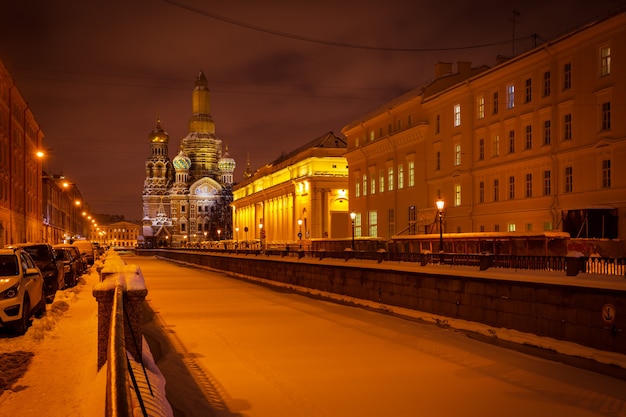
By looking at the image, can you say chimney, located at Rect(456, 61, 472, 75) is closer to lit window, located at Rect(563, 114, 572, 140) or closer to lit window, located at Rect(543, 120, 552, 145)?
lit window, located at Rect(543, 120, 552, 145)

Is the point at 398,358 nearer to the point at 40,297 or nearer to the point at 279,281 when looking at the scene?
the point at 40,297

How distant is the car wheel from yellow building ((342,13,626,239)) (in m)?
26.6

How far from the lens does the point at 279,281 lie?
40.3 m

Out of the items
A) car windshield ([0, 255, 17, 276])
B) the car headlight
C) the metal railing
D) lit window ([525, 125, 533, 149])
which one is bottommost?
the car headlight

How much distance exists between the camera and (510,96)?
137ft

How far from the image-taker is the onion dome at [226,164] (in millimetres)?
171625

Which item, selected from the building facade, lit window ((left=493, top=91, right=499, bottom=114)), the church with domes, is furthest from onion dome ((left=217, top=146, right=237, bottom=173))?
lit window ((left=493, top=91, right=499, bottom=114))

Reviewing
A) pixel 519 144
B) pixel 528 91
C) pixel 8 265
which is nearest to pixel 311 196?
pixel 519 144

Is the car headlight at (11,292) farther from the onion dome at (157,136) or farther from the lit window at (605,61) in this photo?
the onion dome at (157,136)

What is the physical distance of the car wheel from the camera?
47.1 feet

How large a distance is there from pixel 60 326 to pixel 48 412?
28.7ft

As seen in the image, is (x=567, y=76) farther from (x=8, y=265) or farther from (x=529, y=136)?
(x=8, y=265)

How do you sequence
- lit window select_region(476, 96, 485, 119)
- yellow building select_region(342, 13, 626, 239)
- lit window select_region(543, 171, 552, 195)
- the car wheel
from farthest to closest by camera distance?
lit window select_region(476, 96, 485, 119) < lit window select_region(543, 171, 552, 195) < yellow building select_region(342, 13, 626, 239) < the car wheel

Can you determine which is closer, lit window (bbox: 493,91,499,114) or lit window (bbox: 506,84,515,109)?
lit window (bbox: 506,84,515,109)
